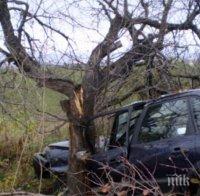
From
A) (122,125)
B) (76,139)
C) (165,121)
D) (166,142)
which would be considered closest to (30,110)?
(76,139)

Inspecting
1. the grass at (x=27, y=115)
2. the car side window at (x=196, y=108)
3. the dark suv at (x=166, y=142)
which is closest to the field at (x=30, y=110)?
the grass at (x=27, y=115)

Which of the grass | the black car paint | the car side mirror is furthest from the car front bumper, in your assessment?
the car side mirror

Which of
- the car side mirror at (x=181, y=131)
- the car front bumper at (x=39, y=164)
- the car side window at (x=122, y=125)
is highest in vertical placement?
the car side window at (x=122, y=125)

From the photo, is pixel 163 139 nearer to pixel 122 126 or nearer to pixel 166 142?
pixel 166 142

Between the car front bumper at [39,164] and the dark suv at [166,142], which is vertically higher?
the dark suv at [166,142]

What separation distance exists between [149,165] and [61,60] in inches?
114

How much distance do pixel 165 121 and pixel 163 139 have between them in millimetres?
236

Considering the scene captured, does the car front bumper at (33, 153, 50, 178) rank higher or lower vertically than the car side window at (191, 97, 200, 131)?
lower

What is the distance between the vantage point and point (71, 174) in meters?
9.16

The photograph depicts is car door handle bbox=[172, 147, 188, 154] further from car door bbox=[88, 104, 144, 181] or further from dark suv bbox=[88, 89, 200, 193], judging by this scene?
car door bbox=[88, 104, 144, 181]

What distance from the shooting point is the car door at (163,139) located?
6711 millimetres

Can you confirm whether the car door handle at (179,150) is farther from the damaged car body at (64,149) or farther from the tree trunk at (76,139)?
the tree trunk at (76,139)

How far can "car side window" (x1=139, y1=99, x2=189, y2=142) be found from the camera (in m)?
6.92

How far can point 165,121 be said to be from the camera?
23.6 ft
